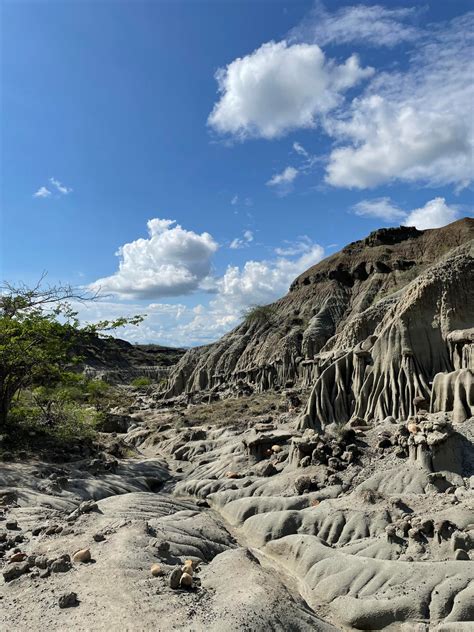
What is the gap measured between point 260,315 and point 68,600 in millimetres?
54165

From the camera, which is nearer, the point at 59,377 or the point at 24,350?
the point at 24,350

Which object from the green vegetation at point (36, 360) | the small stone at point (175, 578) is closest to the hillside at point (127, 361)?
the green vegetation at point (36, 360)

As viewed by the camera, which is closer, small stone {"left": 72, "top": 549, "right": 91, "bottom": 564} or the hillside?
small stone {"left": 72, "top": 549, "right": 91, "bottom": 564}

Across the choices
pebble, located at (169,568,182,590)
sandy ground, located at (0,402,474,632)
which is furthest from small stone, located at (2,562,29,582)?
pebble, located at (169,568,182,590)

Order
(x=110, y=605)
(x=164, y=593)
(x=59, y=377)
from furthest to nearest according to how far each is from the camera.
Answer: (x=59, y=377)
(x=164, y=593)
(x=110, y=605)

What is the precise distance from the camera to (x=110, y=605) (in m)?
6.45

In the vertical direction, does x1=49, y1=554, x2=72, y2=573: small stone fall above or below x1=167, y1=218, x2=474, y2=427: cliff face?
below

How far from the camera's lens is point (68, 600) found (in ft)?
21.3

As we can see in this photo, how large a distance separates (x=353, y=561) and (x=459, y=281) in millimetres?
15531

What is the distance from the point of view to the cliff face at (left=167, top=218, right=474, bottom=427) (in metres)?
20.3

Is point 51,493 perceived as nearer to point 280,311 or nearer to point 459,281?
point 459,281

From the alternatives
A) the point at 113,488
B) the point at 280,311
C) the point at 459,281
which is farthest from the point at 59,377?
the point at 280,311

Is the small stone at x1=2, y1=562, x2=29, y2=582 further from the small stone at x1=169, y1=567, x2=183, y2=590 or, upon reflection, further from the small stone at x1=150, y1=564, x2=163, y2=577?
the small stone at x1=169, y1=567, x2=183, y2=590

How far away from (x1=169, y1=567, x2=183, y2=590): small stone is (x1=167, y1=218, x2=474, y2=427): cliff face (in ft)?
45.4
